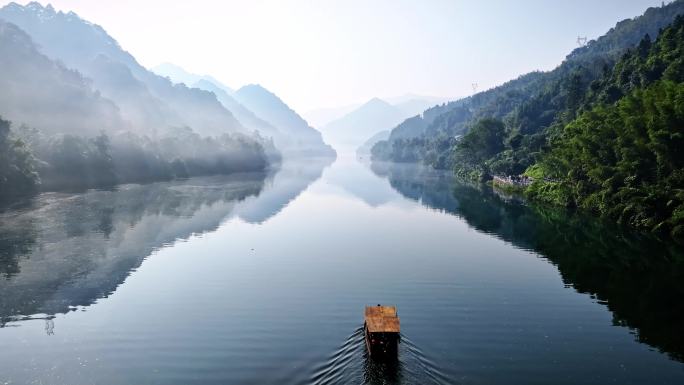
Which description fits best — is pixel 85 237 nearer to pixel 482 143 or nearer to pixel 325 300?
pixel 325 300

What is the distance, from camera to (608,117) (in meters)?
75.2

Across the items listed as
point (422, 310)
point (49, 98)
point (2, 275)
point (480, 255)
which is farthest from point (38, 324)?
point (49, 98)

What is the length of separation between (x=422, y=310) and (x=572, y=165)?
60.4 metres

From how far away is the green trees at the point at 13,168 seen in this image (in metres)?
87.1

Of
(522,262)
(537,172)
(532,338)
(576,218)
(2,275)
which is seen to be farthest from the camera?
(537,172)

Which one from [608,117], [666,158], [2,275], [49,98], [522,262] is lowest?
[522,262]

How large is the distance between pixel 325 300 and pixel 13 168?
80049mm

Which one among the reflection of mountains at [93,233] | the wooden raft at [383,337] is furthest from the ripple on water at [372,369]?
the reflection of mountains at [93,233]

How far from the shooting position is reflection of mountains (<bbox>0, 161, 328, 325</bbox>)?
38781 millimetres

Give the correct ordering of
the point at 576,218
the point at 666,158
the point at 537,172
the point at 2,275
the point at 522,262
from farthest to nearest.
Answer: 1. the point at 537,172
2. the point at 576,218
3. the point at 666,158
4. the point at 522,262
5. the point at 2,275

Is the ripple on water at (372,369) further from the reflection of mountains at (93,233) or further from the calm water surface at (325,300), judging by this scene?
the reflection of mountains at (93,233)

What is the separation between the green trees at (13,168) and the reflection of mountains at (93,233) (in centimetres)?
447

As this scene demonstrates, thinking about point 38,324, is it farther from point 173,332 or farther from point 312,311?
point 312,311

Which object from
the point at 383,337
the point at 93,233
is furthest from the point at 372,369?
the point at 93,233
